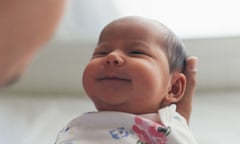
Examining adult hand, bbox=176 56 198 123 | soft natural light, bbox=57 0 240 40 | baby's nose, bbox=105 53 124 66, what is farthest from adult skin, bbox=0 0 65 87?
soft natural light, bbox=57 0 240 40

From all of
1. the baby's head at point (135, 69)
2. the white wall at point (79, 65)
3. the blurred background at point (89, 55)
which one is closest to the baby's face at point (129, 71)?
the baby's head at point (135, 69)

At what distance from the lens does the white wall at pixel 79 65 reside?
1.47 metres

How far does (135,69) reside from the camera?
100 cm

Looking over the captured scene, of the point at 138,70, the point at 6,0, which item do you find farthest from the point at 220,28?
the point at 6,0

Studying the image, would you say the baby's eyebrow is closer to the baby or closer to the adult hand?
the baby

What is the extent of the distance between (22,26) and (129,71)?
0.51 metres

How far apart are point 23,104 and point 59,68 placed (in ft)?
0.47

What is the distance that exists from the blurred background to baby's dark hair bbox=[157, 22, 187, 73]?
0.95 feet

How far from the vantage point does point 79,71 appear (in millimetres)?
1533

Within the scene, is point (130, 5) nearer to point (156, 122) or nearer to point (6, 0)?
point (156, 122)

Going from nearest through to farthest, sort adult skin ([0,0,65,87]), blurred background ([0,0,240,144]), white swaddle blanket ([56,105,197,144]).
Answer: adult skin ([0,0,65,87]) < white swaddle blanket ([56,105,197,144]) < blurred background ([0,0,240,144])

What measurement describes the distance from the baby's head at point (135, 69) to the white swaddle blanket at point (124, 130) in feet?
0.08

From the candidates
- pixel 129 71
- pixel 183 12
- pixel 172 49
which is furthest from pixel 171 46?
pixel 183 12

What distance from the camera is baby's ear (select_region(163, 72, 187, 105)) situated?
3.48ft
